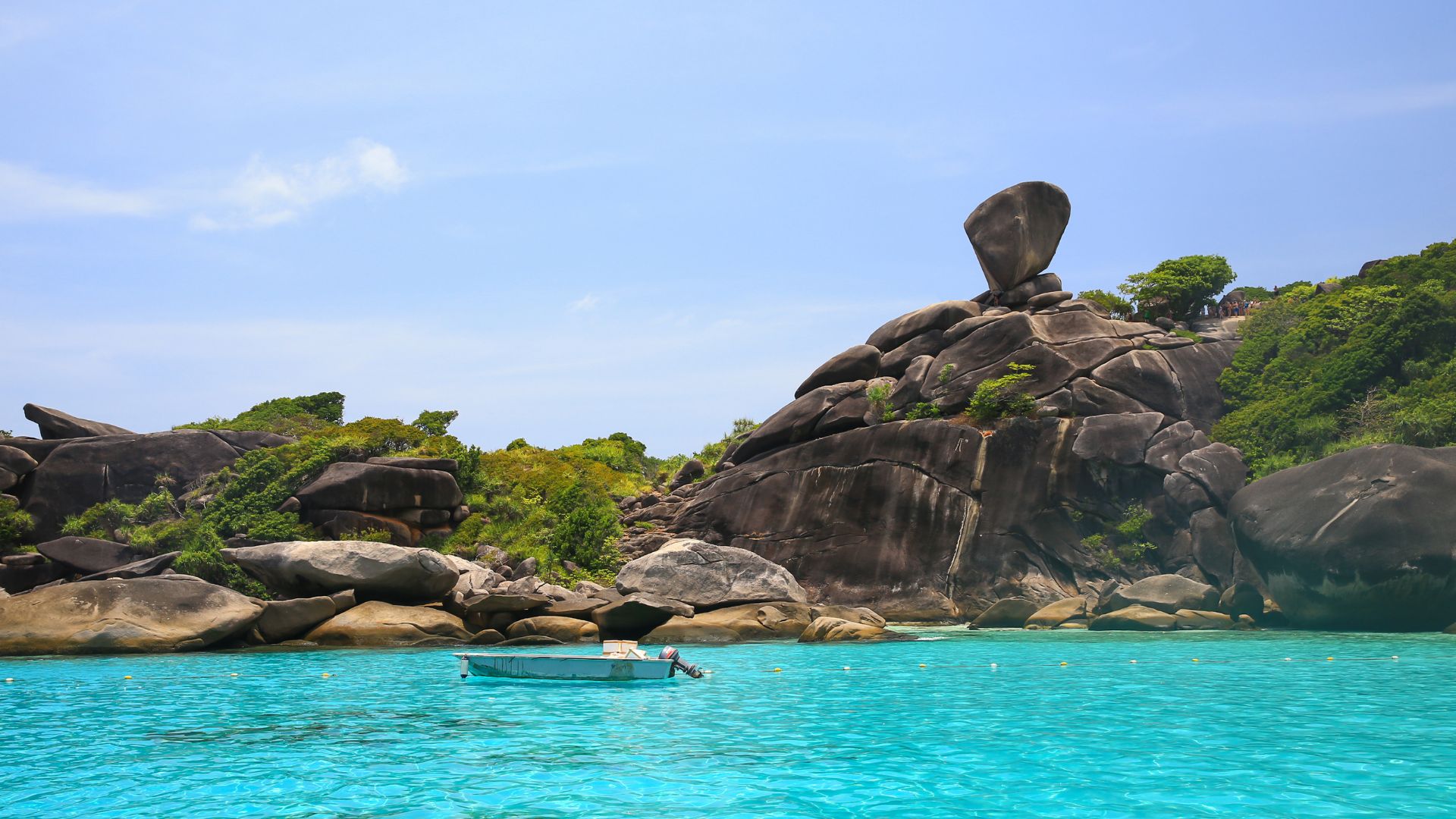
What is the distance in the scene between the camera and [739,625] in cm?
3014

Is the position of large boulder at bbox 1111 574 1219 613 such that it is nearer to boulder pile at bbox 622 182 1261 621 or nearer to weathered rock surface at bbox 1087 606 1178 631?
weathered rock surface at bbox 1087 606 1178 631

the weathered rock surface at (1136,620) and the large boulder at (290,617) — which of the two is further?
the weathered rock surface at (1136,620)

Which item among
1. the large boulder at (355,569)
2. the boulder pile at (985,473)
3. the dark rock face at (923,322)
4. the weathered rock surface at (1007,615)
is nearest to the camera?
the large boulder at (355,569)

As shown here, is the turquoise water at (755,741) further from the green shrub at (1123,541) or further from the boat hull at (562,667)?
the green shrub at (1123,541)

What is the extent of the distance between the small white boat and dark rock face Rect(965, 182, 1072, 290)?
3648 centimetres

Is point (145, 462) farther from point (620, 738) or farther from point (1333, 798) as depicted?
point (1333, 798)

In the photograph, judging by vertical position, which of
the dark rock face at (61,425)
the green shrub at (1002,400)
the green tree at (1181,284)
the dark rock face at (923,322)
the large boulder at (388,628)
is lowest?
the large boulder at (388,628)

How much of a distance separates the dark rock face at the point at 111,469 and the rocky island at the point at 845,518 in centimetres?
11

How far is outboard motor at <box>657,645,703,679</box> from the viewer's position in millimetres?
19781

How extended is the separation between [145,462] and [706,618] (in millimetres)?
26551

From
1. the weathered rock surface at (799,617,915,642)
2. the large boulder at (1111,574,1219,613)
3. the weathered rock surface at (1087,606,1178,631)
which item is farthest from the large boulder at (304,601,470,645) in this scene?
the large boulder at (1111,574,1219,613)

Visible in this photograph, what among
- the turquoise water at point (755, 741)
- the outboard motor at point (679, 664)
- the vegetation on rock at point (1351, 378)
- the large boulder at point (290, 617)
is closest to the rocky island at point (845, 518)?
the large boulder at point (290, 617)

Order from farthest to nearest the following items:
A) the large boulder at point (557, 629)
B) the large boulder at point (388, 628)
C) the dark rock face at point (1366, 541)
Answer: the large boulder at point (557, 629) < the dark rock face at point (1366, 541) < the large boulder at point (388, 628)

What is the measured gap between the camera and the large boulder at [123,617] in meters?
25.2
